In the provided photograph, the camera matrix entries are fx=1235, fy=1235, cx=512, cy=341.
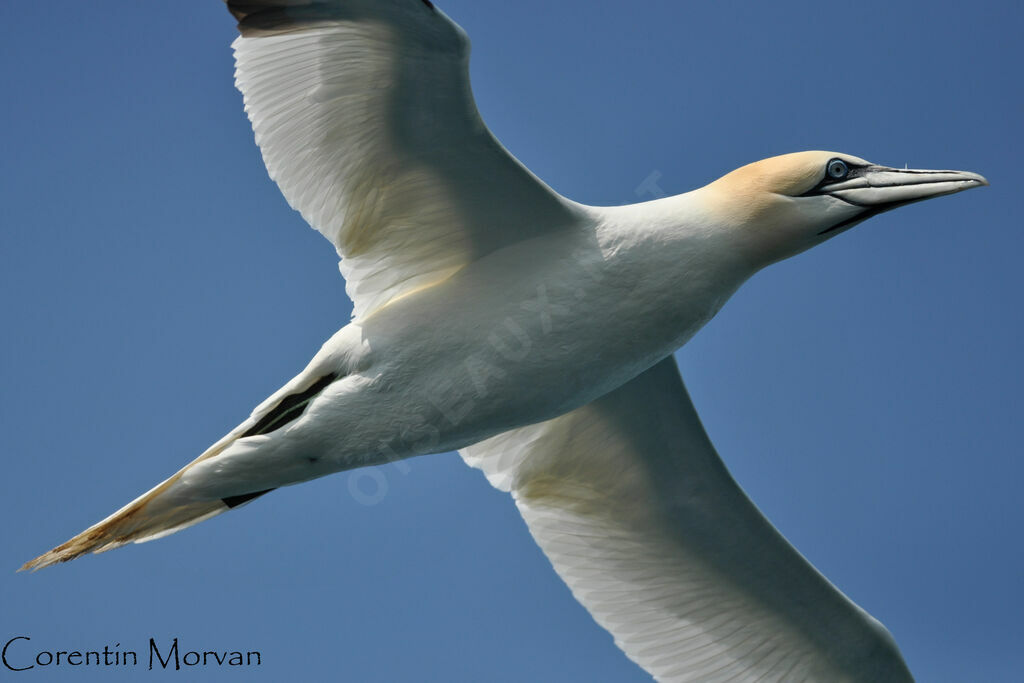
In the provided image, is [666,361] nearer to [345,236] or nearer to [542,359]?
[542,359]

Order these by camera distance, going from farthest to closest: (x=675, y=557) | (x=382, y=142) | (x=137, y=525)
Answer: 1. (x=675, y=557)
2. (x=137, y=525)
3. (x=382, y=142)

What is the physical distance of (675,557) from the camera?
436 inches

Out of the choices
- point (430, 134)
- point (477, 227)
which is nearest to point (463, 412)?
point (477, 227)

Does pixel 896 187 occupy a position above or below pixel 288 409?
above

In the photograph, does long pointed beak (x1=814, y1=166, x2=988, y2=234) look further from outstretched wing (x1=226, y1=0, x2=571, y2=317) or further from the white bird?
outstretched wing (x1=226, y1=0, x2=571, y2=317)

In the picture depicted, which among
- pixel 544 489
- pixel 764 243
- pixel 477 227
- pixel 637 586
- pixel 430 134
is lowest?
pixel 637 586

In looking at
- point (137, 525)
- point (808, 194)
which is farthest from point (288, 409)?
point (808, 194)

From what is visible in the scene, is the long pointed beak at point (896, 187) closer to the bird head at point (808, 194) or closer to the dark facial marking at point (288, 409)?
the bird head at point (808, 194)

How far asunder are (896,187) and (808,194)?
64 centimetres

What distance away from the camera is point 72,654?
10.2 meters

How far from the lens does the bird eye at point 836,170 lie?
8773 mm

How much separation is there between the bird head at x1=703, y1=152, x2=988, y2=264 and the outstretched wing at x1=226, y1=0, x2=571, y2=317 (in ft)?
4.02

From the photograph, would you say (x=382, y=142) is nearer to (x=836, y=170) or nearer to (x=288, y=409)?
(x=288, y=409)

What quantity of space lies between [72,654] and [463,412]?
425cm
